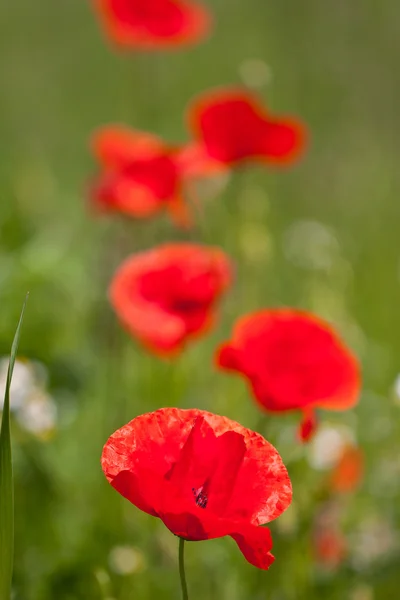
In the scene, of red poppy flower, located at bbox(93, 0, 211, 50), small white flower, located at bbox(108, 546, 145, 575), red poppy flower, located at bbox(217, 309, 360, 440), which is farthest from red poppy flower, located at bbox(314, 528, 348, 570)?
red poppy flower, located at bbox(93, 0, 211, 50)

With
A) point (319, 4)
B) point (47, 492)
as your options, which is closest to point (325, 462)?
point (47, 492)

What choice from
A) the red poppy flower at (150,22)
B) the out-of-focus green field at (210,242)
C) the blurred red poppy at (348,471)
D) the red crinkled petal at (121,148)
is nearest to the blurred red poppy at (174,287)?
the out-of-focus green field at (210,242)

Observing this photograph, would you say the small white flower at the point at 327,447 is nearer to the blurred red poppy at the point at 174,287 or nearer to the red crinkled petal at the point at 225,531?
the blurred red poppy at the point at 174,287

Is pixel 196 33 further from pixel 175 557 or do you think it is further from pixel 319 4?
pixel 319 4

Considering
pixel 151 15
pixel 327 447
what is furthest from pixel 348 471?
pixel 151 15

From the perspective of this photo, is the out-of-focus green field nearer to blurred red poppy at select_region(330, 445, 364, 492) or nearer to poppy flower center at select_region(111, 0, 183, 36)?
blurred red poppy at select_region(330, 445, 364, 492)

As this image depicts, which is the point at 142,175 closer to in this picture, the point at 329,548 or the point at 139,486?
the point at 329,548
